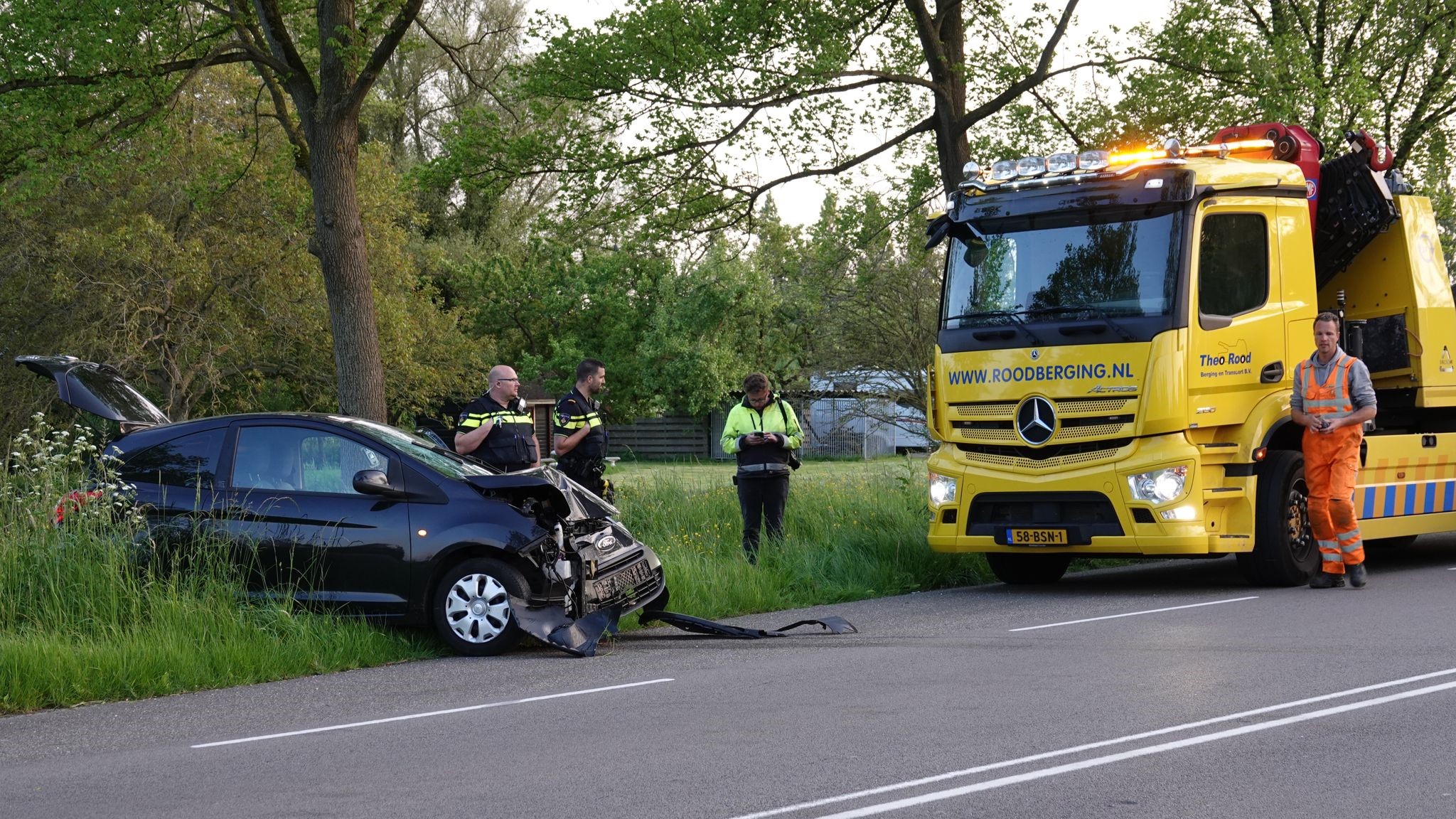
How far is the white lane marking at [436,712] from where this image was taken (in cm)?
682

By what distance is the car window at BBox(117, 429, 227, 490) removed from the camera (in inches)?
380

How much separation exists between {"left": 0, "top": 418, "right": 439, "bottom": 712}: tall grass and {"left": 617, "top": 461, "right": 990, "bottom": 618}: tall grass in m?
2.78

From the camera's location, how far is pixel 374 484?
9.27 metres

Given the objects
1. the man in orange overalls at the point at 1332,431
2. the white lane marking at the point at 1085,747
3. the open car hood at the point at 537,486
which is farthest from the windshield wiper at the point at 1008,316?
the white lane marking at the point at 1085,747

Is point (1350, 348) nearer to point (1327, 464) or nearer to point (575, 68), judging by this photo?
point (1327, 464)

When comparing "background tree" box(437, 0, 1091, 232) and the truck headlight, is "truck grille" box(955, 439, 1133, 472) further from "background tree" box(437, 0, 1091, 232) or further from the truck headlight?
"background tree" box(437, 0, 1091, 232)

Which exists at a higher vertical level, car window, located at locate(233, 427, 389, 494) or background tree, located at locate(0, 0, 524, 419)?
background tree, located at locate(0, 0, 524, 419)

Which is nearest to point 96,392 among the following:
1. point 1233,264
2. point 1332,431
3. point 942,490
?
point 942,490

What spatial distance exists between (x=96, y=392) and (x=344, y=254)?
7.39 meters

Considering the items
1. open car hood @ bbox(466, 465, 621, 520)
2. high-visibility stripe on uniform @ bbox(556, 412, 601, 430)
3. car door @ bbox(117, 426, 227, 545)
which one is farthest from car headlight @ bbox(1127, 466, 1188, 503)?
car door @ bbox(117, 426, 227, 545)

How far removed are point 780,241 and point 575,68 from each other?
19.7ft


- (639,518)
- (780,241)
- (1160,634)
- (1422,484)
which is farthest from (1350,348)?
(780,241)

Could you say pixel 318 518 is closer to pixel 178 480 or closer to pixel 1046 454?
pixel 178 480

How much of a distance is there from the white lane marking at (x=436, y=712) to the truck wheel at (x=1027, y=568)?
5.12 m
